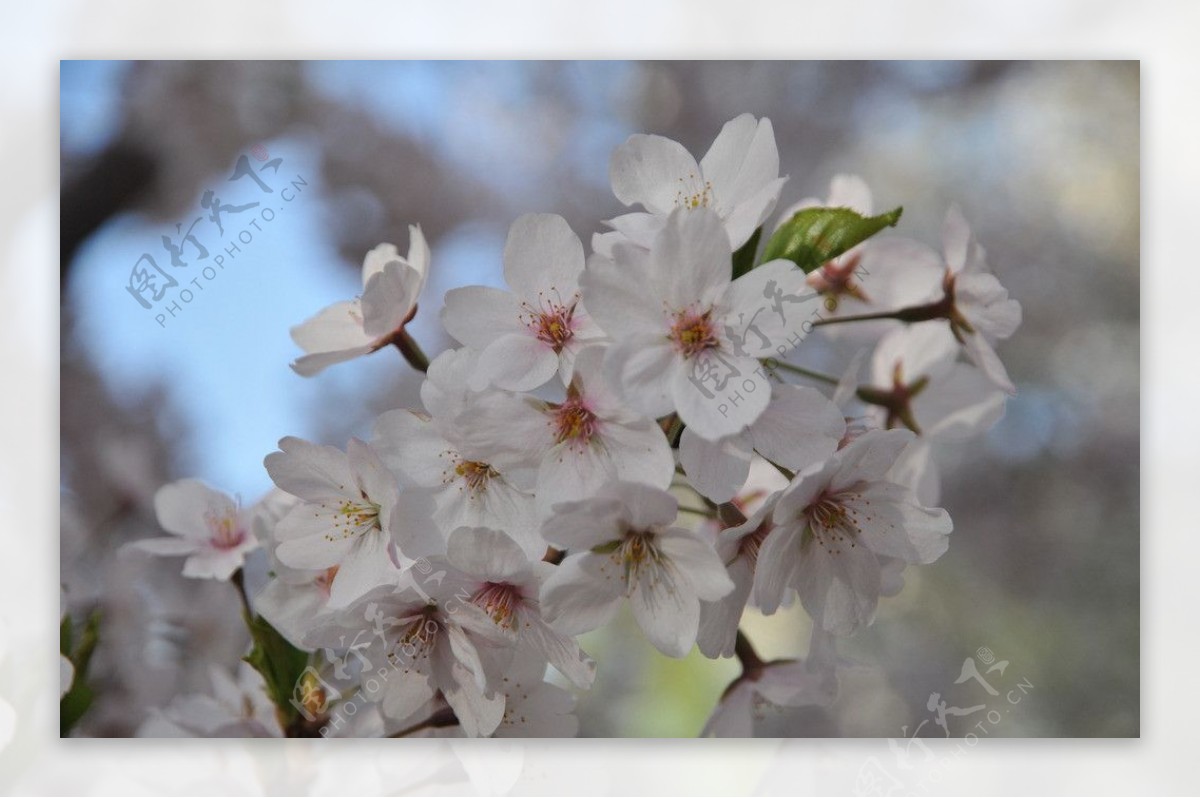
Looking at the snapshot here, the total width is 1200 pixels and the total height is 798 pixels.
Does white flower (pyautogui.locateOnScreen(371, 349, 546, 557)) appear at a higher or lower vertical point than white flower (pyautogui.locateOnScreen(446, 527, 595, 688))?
higher

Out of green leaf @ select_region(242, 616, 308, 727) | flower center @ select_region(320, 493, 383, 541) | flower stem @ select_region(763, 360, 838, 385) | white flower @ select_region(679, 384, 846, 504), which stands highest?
flower stem @ select_region(763, 360, 838, 385)

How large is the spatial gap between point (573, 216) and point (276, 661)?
701 millimetres

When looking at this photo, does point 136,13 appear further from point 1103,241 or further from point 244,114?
point 1103,241

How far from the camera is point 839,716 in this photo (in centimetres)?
144

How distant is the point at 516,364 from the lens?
1146 millimetres

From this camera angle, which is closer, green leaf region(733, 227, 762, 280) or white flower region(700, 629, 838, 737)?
green leaf region(733, 227, 762, 280)

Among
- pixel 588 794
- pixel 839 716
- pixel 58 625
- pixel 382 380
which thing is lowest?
pixel 588 794

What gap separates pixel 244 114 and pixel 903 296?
0.91m

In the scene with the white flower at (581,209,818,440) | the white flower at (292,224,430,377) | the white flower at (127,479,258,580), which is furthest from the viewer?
the white flower at (127,479,258,580)

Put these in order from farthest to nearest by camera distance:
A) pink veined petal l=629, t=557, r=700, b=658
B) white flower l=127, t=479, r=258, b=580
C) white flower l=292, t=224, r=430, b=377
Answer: white flower l=127, t=479, r=258, b=580
white flower l=292, t=224, r=430, b=377
pink veined petal l=629, t=557, r=700, b=658

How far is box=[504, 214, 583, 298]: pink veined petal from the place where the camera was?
3.92 ft

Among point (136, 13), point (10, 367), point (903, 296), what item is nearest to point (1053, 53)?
point (903, 296)

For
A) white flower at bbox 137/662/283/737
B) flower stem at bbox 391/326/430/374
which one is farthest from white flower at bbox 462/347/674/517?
white flower at bbox 137/662/283/737

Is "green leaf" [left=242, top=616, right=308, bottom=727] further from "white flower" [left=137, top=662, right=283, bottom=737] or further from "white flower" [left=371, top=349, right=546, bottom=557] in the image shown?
"white flower" [left=371, top=349, right=546, bottom=557]
